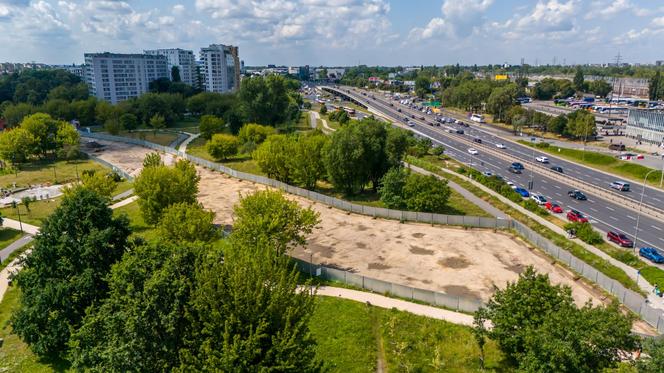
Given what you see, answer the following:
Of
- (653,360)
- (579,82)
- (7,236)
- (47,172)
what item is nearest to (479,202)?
(653,360)

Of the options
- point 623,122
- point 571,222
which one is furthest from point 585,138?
point 571,222

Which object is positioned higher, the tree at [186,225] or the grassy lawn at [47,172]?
the tree at [186,225]

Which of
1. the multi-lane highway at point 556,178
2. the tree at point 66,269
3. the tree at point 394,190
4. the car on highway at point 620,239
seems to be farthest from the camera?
the tree at point 394,190

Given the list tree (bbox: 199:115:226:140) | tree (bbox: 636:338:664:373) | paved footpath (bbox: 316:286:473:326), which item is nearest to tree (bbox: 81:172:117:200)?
paved footpath (bbox: 316:286:473:326)

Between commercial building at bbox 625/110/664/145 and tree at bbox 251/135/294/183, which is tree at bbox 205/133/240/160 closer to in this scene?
tree at bbox 251/135/294/183

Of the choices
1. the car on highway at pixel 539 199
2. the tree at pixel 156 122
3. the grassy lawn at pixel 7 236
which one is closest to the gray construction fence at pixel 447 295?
the car on highway at pixel 539 199

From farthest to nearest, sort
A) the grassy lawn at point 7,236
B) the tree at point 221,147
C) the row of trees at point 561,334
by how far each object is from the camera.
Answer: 1. the tree at point 221,147
2. the grassy lawn at point 7,236
3. the row of trees at point 561,334

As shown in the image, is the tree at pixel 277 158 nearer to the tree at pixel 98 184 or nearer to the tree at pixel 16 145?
the tree at pixel 98 184
